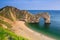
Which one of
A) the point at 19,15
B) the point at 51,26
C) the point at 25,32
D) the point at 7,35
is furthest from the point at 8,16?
the point at 51,26

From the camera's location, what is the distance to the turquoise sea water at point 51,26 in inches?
257

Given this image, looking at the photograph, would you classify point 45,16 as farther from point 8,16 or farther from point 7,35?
point 7,35

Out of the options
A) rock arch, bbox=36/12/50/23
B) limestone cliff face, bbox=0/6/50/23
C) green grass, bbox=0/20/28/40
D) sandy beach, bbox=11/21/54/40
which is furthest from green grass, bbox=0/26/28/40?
rock arch, bbox=36/12/50/23

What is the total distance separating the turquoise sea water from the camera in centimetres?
652

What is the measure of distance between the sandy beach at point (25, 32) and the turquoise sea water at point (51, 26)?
24 cm

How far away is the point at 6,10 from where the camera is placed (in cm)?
633

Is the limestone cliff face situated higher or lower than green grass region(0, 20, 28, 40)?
higher

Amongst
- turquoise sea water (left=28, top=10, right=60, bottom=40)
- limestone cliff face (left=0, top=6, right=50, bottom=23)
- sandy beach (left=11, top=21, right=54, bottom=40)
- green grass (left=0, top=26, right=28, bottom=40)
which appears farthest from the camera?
turquoise sea water (left=28, top=10, right=60, bottom=40)

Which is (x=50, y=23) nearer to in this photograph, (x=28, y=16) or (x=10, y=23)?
(x=28, y=16)

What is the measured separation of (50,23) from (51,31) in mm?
532

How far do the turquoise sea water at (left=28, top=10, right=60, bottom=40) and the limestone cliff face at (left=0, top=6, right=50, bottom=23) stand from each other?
0.14 meters

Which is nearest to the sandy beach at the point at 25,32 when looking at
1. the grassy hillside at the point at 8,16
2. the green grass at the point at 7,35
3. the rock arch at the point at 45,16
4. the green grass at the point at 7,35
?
the grassy hillside at the point at 8,16

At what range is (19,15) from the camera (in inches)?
259

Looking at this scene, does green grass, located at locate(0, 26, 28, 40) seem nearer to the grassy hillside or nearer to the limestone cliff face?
the grassy hillside
